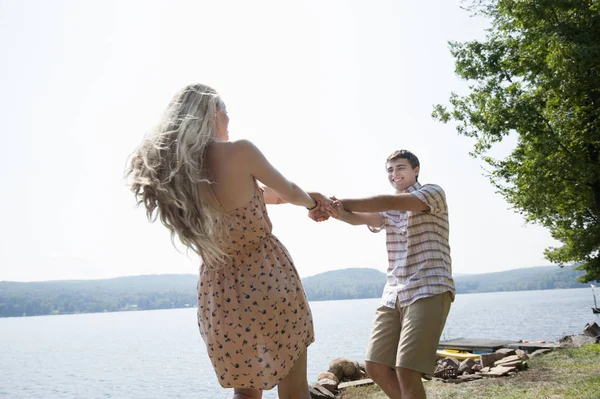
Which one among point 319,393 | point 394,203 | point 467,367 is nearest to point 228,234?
point 394,203

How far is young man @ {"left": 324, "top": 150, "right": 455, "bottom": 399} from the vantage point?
443cm

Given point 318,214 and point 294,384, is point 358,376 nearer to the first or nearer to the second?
point 318,214

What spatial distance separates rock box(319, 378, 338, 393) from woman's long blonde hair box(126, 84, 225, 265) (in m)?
8.66

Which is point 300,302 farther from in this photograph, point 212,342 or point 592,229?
point 592,229

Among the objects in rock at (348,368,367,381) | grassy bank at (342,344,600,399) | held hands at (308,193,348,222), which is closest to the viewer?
held hands at (308,193,348,222)

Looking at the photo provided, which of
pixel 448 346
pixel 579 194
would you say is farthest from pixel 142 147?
pixel 448 346

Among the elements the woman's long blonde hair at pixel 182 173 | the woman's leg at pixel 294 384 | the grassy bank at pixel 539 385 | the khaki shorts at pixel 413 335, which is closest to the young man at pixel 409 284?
the khaki shorts at pixel 413 335

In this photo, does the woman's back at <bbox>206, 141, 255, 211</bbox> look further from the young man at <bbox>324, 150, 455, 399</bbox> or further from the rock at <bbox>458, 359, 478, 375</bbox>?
the rock at <bbox>458, 359, 478, 375</bbox>

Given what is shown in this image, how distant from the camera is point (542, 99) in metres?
17.3

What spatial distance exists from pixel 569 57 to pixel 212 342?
14578mm

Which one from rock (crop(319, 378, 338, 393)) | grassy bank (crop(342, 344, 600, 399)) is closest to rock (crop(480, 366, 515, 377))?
grassy bank (crop(342, 344, 600, 399))

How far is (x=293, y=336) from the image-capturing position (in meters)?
3.40

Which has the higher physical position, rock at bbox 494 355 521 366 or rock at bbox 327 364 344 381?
rock at bbox 494 355 521 366

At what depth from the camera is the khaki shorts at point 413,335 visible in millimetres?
4410
